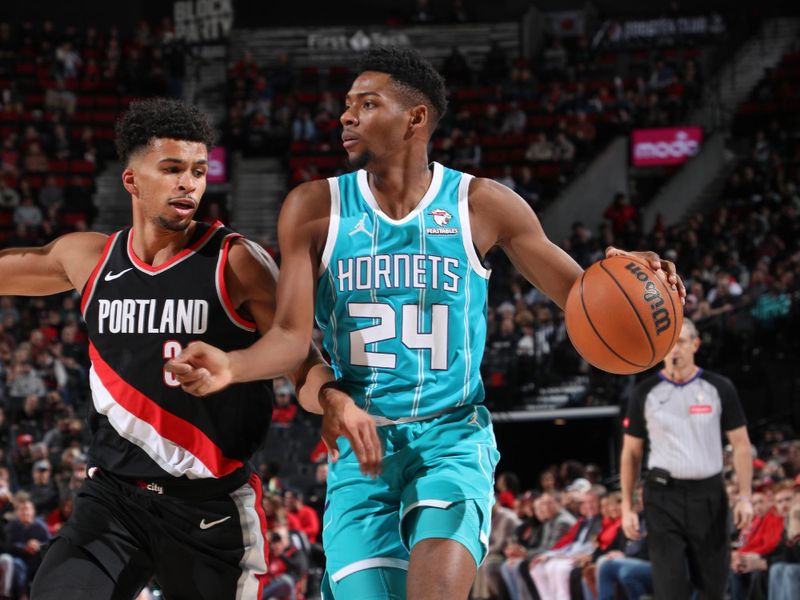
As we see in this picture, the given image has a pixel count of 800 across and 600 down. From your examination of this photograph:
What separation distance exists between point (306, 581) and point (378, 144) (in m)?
6.67

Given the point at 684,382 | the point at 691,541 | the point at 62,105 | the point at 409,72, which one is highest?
the point at 62,105

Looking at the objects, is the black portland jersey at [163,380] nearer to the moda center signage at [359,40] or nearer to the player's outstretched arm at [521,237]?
the player's outstretched arm at [521,237]

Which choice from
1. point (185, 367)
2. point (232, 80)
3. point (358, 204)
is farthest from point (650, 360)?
point (232, 80)

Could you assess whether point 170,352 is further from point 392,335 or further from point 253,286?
point 392,335

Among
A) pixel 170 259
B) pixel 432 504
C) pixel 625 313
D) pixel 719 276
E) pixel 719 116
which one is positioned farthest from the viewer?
pixel 719 116

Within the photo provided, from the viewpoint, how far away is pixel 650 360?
3.45 meters

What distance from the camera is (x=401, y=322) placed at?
135 inches

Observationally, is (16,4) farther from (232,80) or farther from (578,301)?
(578,301)

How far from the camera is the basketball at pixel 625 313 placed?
3396 mm

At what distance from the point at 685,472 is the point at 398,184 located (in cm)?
362

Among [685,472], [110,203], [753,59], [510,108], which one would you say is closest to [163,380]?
[685,472]

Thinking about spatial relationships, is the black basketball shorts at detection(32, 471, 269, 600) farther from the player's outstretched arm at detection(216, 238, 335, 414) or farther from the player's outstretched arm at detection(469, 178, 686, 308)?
the player's outstretched arm at detection(469, 178, 686, 308)

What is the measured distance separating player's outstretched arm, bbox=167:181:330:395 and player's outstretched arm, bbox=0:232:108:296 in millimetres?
762

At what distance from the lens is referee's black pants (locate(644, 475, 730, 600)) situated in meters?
6.43
